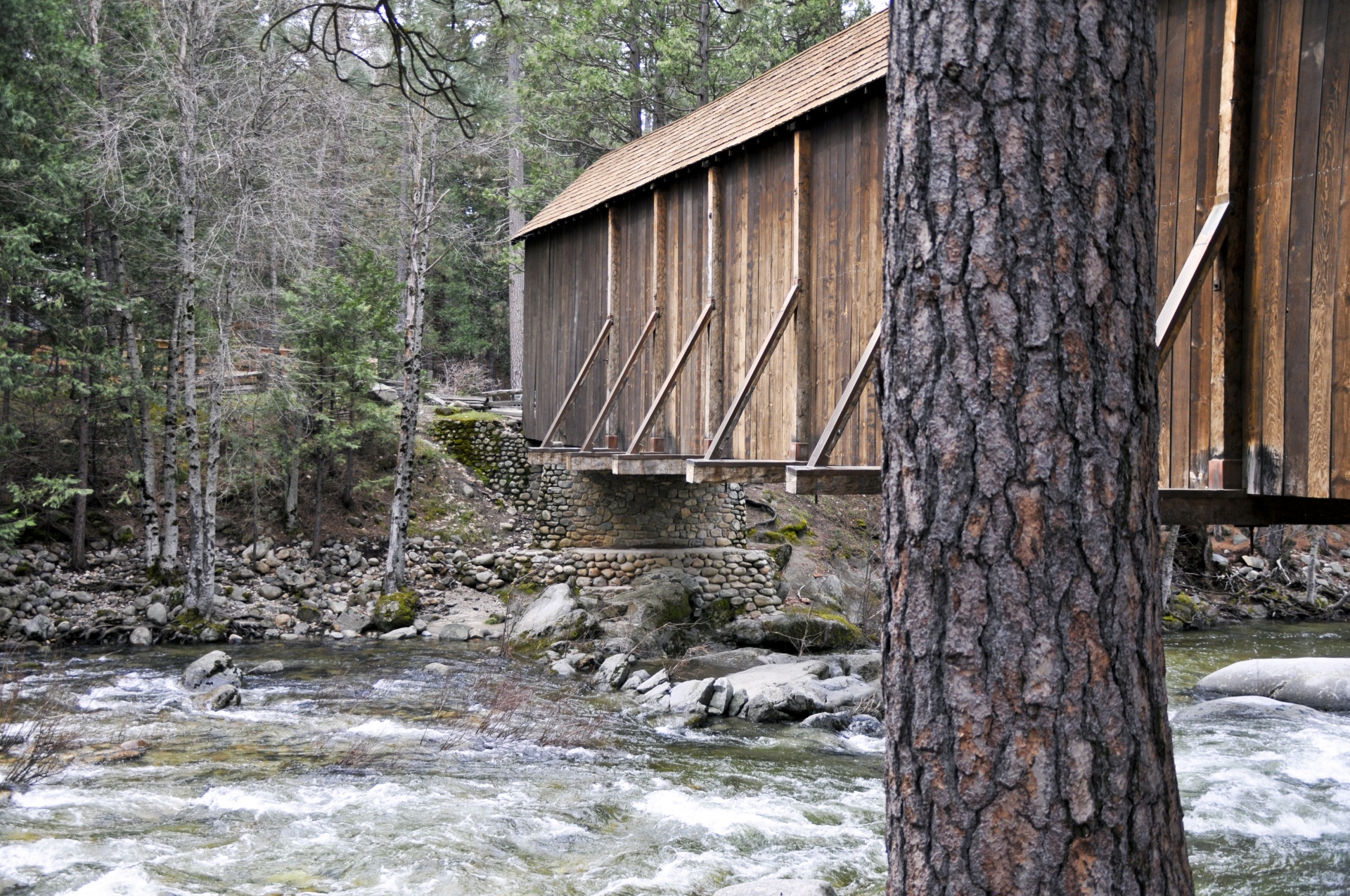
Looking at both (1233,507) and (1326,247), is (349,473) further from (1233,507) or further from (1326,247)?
(1326,247)

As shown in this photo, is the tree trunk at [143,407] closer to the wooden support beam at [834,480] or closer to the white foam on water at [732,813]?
the white foam on water at [732,813]

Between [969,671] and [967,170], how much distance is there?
3.25 feet

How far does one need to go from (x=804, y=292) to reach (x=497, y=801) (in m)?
4.88

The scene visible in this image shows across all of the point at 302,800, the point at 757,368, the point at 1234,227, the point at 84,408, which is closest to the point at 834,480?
the point at 757,368

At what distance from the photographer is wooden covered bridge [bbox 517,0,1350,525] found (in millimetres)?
5070

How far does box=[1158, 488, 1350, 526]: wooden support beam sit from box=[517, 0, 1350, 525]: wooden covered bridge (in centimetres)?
1

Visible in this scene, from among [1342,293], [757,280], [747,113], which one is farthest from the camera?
[747,113]

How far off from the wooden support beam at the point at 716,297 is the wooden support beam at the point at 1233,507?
5512 millimetres

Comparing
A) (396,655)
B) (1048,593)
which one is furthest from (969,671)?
(396,655)

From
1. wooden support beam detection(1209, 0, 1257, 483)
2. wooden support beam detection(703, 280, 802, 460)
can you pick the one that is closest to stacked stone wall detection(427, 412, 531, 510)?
wooden support beam detection(703, 280, 802, 460)

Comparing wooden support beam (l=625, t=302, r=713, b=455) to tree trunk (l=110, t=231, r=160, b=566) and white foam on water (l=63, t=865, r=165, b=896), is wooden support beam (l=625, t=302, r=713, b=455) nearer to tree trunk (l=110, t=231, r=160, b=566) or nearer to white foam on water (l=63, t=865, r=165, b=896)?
white foam on water (l=63, t=865, r=165, b=896)

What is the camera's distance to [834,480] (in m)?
7.05

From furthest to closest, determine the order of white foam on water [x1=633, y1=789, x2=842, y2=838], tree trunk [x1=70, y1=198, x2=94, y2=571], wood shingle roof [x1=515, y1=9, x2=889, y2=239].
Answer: tree trunk [x1=70, y1=198, x2=94, y2=571] < wood shingle roof [x1=515, y1=9, x2=889, y2=239] < white foam on water [x1=633, y1=789, x2=842, y2=838]

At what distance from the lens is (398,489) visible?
14.3 m
